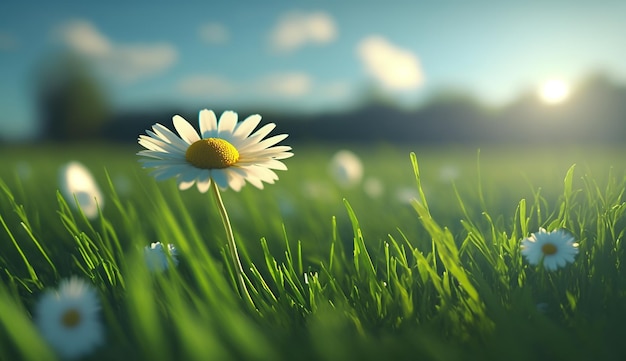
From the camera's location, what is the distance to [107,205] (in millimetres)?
2264

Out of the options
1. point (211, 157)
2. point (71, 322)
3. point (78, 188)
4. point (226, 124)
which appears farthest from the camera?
point (78, 188)

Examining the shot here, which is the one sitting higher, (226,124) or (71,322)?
(226,124)

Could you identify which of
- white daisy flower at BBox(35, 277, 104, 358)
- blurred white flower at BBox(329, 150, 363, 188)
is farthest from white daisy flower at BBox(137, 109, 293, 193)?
blurred white flower at BBox(329, 150, 363, 188)

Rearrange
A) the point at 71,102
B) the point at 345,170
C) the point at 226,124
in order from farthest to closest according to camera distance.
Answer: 1. the point at 71,102
2. the point at 345,170
3. the point at 226,124

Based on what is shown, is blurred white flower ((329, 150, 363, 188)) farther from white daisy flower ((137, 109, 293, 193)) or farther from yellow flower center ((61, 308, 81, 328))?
yellow flower center ((61, 308, 81, 328))

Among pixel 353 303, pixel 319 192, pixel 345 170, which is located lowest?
pixel 353 303

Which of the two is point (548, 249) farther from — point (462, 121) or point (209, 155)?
point (462, 121)

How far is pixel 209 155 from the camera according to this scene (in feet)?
2.96

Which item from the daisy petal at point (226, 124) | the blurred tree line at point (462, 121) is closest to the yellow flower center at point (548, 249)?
the daisy petal at point (226, 124)

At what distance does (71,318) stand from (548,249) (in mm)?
766

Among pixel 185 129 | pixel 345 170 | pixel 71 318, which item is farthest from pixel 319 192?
pixel 71 318

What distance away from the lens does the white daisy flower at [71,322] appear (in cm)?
66

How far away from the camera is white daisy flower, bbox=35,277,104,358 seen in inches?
26.1

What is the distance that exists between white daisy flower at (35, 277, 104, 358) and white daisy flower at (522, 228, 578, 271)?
0.71m
